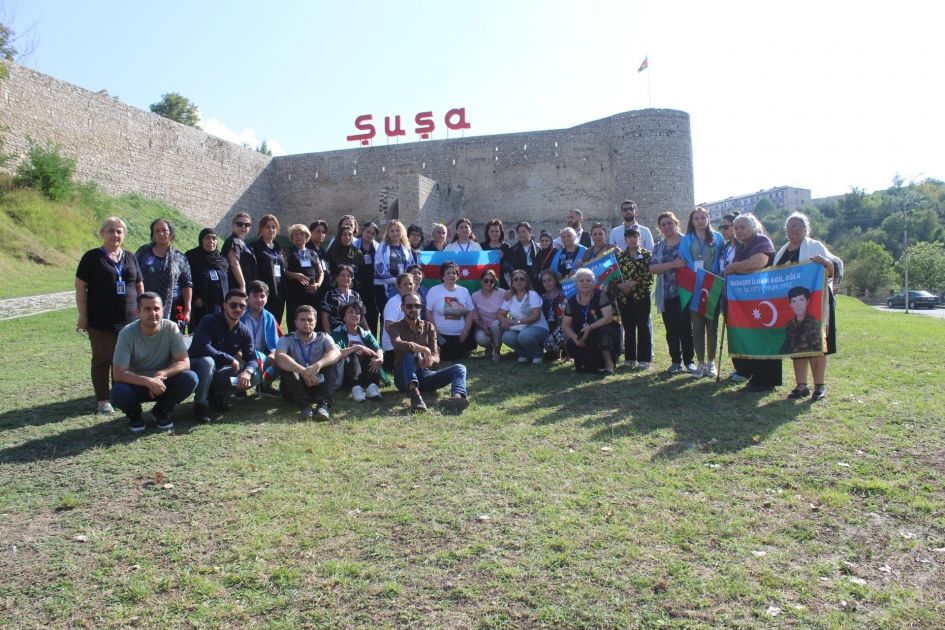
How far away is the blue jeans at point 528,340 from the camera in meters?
7.16

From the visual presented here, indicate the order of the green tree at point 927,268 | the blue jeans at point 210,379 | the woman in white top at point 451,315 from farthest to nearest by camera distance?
1. the green tree at point 927,268
2. the woman in white top at point 451,315
3. the blue jeans at point 210,379

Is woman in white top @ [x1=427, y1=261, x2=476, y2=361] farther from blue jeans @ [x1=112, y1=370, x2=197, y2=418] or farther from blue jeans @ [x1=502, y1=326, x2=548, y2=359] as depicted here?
blue jeans @ [x1=112, y1=370, x2=197, y2=418]

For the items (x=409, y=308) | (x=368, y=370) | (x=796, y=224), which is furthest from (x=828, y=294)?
(x=368, y=370)

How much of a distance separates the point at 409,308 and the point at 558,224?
27992 mm

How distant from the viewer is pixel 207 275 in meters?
6.02

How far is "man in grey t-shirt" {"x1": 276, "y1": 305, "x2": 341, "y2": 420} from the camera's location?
521 cm

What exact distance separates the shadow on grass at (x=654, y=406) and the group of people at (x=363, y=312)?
1.11 feet

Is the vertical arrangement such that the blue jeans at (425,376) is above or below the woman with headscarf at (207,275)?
below

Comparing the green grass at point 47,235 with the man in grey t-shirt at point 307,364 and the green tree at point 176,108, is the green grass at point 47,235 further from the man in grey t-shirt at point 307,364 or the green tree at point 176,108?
the green tree at point 176,108

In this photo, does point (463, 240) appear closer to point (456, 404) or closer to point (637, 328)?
point (637, 328)

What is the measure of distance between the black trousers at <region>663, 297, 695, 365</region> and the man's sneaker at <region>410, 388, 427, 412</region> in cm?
288

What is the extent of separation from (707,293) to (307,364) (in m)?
3.97

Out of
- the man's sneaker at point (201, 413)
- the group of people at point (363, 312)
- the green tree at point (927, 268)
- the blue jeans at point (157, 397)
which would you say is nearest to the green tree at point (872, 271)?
the green tree at point (927, 268)

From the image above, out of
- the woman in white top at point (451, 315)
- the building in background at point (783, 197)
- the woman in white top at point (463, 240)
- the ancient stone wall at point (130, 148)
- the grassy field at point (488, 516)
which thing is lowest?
the grassy field at point (488, 516)
